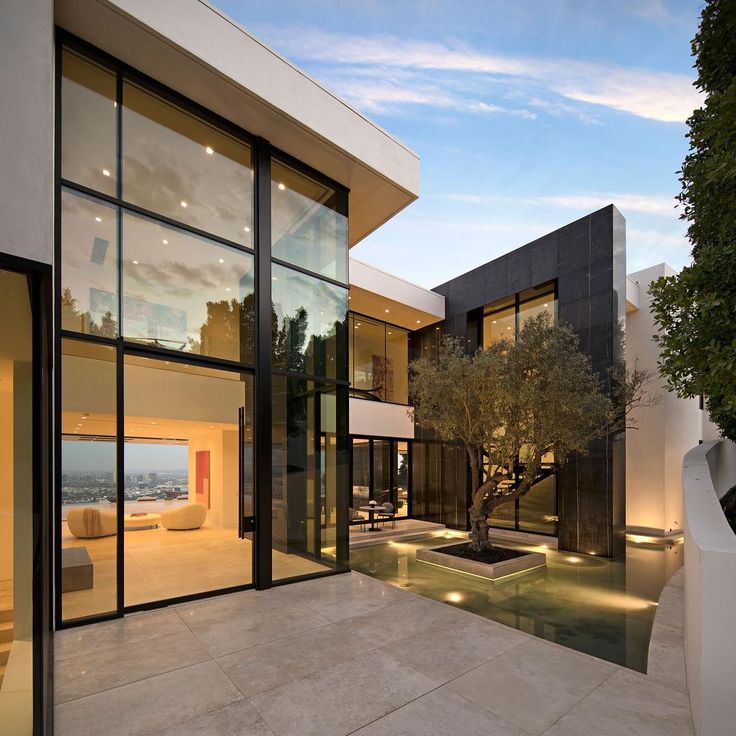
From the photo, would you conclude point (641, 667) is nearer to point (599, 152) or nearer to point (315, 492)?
point (315, 492)

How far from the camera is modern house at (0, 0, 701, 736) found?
2.54 meters

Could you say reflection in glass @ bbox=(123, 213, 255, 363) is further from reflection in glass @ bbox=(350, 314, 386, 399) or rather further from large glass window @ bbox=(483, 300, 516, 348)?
reflection in glass @ bbox=(350, 314, 386, 399)

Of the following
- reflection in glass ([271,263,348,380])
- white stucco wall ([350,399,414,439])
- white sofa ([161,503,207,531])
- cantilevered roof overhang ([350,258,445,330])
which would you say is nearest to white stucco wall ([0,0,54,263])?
reflection in glass ([271,263,348,380])

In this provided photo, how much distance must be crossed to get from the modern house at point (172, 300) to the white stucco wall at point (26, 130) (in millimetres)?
10

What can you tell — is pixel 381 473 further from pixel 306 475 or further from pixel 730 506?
pixel 730 506

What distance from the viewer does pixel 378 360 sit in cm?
1499

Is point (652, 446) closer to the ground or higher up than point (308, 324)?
closer to the ground

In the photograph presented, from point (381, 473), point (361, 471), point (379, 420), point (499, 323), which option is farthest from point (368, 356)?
point (499, 323)

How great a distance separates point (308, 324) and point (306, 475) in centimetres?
226

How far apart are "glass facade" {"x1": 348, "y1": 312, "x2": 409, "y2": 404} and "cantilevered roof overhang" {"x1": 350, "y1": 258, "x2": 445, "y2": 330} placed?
1.70 ft

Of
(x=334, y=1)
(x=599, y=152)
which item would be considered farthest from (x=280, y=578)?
(x=599, y=152)

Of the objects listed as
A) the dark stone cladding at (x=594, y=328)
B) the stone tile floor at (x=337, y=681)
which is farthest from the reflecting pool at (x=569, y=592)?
the stone tile floor at (x=337, y=681)

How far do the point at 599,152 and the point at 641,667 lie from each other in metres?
15.2

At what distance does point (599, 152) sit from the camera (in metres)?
14.9
